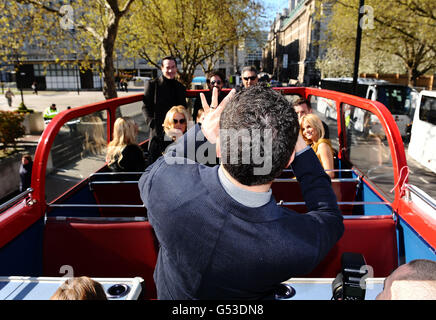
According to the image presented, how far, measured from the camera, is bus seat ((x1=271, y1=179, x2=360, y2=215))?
3785 millimetres

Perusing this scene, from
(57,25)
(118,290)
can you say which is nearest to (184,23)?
(57,25)

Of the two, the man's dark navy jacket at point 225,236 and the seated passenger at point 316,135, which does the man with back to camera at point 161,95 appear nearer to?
the seated passenger at point 316,135

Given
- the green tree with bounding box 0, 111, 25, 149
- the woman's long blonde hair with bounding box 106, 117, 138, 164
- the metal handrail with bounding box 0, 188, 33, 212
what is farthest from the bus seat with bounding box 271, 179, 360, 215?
the green tree with bounding box 0, 111, 25, 149

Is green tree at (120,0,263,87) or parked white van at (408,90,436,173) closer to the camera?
parked white van at (408,90,436,173)

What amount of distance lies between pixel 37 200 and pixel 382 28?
17.2m

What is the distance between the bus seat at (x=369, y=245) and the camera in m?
2.51

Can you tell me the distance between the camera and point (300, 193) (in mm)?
3938

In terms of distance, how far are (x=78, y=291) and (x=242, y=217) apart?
0.80m

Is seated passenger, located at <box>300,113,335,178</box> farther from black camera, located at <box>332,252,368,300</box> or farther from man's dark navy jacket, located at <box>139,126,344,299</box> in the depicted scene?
man's dark navy jacket, located at <box>139,126,344,299</box>

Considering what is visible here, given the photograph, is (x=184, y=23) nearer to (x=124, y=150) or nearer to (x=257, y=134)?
(x=124, y=150)

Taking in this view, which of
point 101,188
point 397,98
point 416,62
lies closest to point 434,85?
point 416,62

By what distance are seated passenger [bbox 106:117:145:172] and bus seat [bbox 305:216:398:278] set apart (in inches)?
86.5
